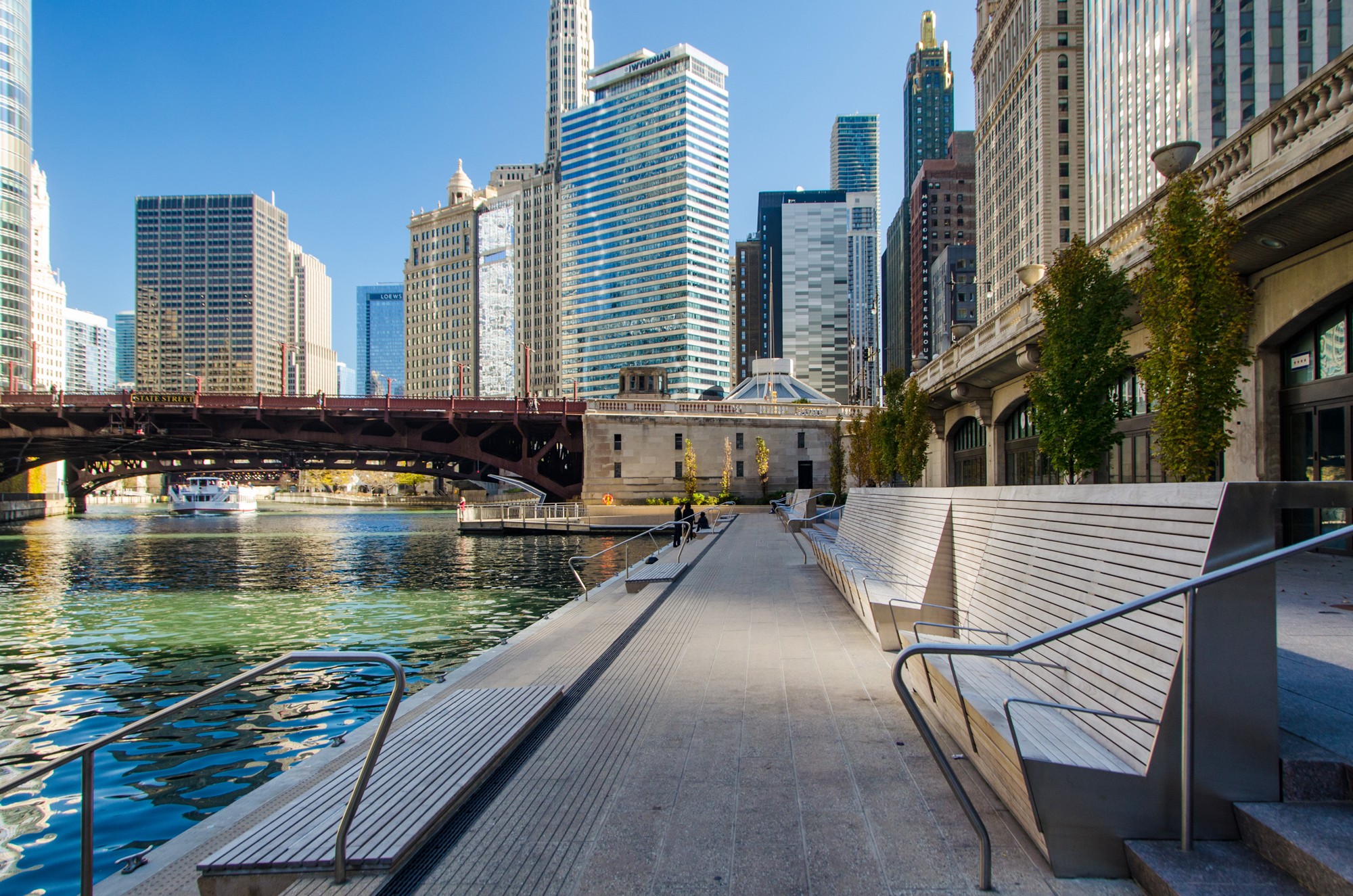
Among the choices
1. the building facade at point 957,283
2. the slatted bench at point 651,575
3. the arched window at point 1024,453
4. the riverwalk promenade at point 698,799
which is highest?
the building facade at point 957,283

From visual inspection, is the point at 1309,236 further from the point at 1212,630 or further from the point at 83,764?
the point at 83,764

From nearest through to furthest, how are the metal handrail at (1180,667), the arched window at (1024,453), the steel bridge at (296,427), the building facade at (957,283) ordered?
1. the metal handrail at (1180,667)
2. the arched window at (1024,453)
3. the steel bridge at (296,427)
4. the building facade at (957,283)

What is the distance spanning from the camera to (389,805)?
483 cm

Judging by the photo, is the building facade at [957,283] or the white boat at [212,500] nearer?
the white boat at [212,500]

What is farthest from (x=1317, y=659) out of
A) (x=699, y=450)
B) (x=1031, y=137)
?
(x=1031, y=137)

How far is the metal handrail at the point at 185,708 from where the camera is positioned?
3.70m

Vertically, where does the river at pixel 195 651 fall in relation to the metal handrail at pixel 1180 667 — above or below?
below

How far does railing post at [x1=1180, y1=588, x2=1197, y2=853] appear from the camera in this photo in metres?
3.80

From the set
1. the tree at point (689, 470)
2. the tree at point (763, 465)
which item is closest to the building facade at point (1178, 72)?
the tree at point (763, 465)

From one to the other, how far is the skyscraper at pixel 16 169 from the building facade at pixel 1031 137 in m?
126

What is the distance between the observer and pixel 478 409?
57875 millimetres

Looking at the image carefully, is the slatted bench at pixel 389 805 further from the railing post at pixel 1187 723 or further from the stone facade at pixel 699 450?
the stone facade at pixel 699 450

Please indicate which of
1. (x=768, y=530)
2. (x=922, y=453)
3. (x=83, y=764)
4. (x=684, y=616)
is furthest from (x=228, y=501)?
(x=83, y=764)

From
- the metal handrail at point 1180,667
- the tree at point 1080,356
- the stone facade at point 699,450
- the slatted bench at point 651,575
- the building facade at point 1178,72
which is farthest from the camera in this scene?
the stone facade at point 699,450
